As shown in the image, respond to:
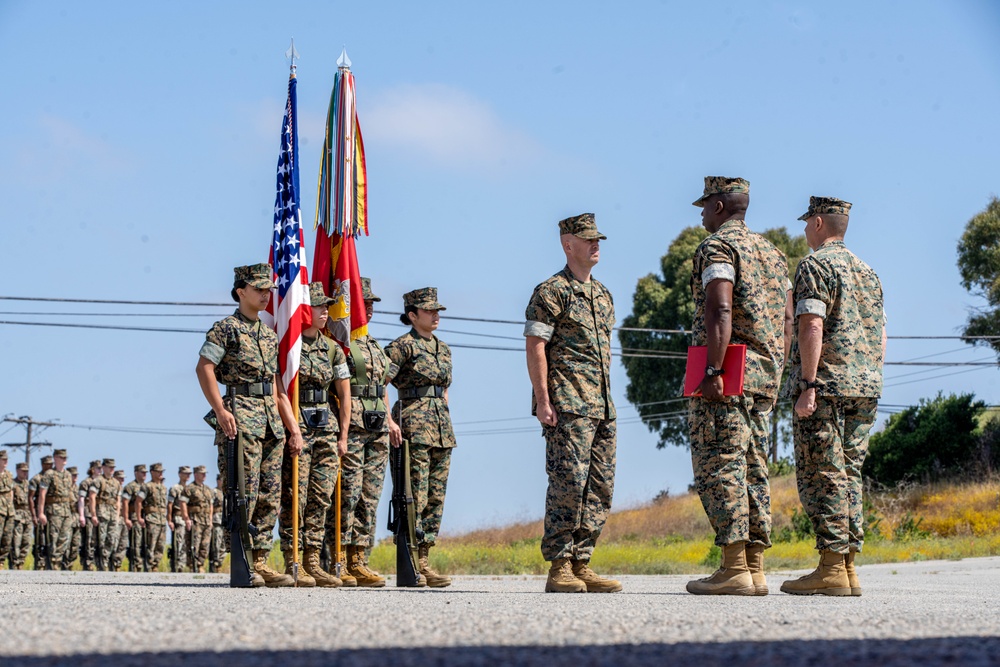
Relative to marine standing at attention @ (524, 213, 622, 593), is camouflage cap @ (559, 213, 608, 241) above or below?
above

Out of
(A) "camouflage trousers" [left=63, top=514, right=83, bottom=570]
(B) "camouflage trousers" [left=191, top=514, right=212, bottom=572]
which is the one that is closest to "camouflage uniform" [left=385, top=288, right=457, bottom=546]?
(B) "camouflage trousers" [left=191, top=514, right=212, bottom=572]

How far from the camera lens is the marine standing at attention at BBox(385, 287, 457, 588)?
10.7 meters

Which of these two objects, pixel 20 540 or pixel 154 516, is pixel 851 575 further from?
pixel 20 540

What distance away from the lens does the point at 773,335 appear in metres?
7.69

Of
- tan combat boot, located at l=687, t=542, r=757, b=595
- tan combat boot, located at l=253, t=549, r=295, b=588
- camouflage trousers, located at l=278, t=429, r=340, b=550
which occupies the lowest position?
tan combat boot, located at l=253, t=549, r=295, b=588

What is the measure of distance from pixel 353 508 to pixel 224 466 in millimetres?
1952

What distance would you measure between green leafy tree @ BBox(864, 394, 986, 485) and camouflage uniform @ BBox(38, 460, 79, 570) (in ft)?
60.2

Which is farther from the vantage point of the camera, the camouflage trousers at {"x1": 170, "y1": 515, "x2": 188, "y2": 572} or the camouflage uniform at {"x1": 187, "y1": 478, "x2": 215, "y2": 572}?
the camouflage trousers at {"x1": 170, "y1": 515, "x2": 188, "y2": 572}

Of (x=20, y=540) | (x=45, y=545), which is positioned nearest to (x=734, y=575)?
(x=20, y=540)

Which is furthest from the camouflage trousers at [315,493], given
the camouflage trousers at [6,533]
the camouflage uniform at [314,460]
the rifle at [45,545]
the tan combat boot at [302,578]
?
the rifle at [45,545]

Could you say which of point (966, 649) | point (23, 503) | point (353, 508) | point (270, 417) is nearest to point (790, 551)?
point (353, 508)

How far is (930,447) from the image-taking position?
3173cm

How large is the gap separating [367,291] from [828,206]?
546 centimetres

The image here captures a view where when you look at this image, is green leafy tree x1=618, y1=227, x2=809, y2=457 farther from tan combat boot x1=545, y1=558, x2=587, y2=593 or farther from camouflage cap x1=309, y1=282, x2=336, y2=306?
tan combat boot x1=545, y1=558, x2=587, y2=593
